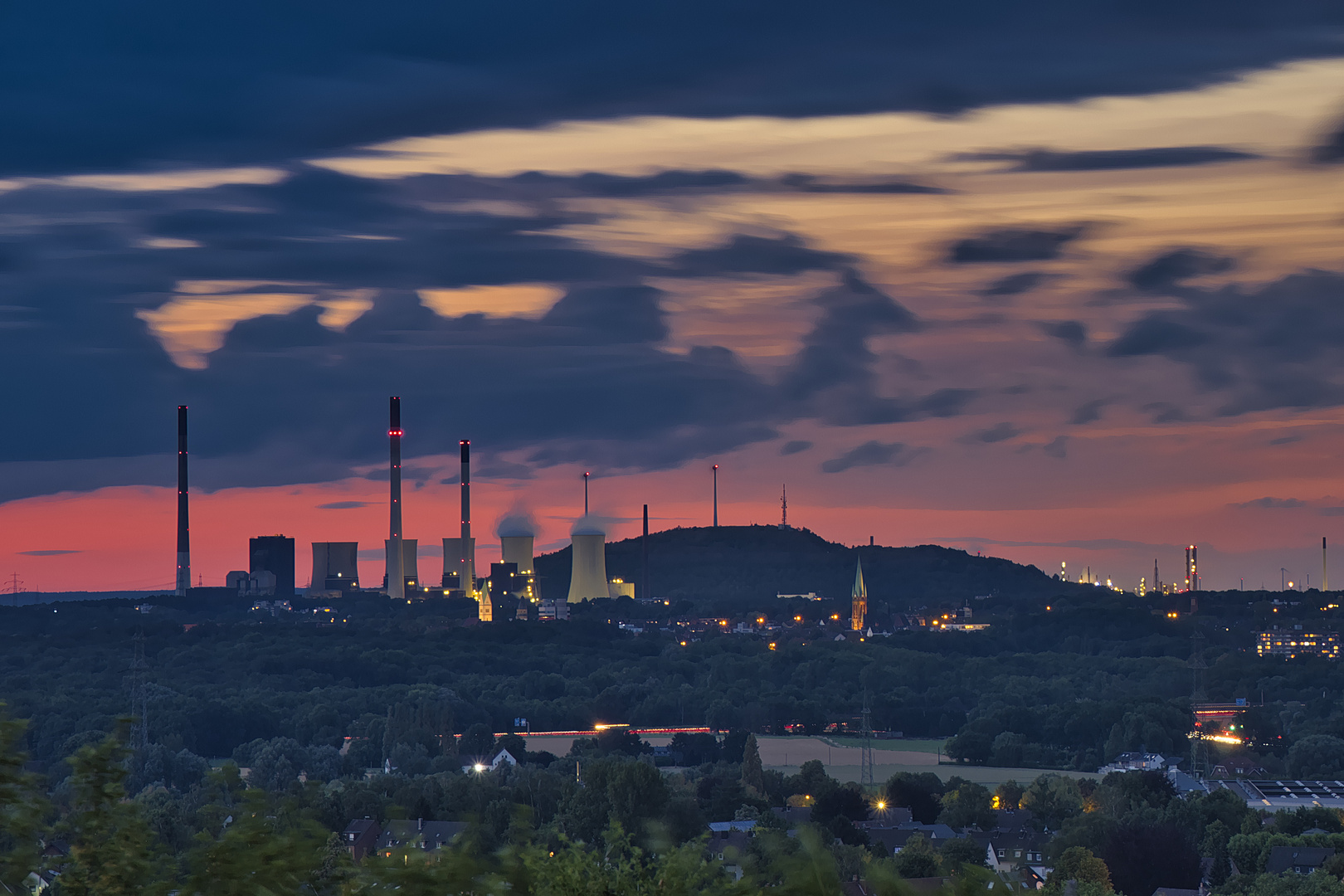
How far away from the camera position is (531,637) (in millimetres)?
131000

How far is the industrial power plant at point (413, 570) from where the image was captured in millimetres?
131500

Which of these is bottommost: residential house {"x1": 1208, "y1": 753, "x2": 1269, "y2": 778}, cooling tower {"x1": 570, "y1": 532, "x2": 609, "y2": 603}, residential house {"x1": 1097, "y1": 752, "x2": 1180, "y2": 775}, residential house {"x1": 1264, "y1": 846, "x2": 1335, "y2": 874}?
residential house {"x1": 1097, "y1": 752, "x2": 1180, "y2": 775}

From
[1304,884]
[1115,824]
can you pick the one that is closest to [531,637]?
[1115,824]

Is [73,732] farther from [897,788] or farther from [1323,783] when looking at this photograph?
[1323,783]

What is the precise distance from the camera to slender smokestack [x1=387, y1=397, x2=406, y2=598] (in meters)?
125

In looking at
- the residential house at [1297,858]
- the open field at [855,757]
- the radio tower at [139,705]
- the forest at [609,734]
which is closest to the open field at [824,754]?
the open field at [855,757]

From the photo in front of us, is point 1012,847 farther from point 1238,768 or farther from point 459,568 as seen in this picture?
point 459,568

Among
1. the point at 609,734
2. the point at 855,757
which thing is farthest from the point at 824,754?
the point at 609,734

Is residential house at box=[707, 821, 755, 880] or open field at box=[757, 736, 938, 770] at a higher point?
residential house at box=[707, 821, 755, 880]

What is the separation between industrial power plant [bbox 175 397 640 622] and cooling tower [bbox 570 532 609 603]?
7cm

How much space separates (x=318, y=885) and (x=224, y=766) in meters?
0.63

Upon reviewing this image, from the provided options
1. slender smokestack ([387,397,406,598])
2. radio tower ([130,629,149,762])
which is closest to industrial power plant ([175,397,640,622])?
slender smokestack ([387,397,406,598])

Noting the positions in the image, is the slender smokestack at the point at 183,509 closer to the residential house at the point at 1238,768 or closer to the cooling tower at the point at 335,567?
the cooling tower at the point at 335,567

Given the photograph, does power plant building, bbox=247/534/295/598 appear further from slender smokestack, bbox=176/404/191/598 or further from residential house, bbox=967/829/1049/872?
residential house, bbox=967/829/1049/872
